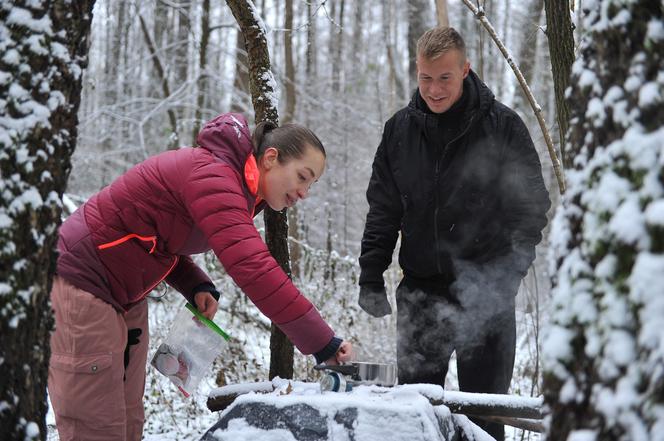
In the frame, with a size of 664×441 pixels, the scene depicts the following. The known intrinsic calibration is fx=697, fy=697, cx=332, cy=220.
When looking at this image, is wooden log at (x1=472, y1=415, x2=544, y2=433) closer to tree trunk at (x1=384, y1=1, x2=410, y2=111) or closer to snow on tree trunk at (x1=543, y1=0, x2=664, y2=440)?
snow on tree trunk at (x1=543, y1=0, x2=664, y2=440)

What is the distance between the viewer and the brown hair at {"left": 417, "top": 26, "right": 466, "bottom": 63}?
3.33 meters

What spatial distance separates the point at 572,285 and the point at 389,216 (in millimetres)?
2303

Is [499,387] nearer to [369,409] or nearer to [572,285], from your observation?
[369,409]

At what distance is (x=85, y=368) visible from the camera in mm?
2594

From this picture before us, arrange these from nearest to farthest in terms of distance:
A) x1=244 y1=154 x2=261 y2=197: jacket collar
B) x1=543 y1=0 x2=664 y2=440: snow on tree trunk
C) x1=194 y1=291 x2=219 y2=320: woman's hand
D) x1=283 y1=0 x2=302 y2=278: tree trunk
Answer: x1=543 y1=0 x2=664 y2=440: snow on tree trunk < x1=244 y1=154 x2=261 y2=197: jacket collar < x1=194 y1=291 x2=219 y2=320: woman's hand < x1=283 y1=0 x2=302 y2=278: tree trunk

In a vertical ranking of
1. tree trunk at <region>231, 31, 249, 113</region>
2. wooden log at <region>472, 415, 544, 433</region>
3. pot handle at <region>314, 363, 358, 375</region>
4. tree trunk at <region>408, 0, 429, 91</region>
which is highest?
tree trunk at <region>408, 0, 429, 91</region>

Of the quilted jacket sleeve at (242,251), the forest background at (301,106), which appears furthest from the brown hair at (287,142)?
the forest background at (301,106)

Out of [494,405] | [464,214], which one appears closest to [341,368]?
[494,405]

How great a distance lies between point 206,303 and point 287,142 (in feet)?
2.81

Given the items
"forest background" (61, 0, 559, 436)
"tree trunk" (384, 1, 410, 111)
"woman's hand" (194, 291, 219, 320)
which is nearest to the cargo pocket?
"woman's hand" (194, 291, 219, 320)

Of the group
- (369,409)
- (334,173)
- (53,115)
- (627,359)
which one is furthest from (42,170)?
(334,173)

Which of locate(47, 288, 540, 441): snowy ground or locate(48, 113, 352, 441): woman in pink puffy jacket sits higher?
locate(48, 113, 352, 441): woman in pink puffy jacket

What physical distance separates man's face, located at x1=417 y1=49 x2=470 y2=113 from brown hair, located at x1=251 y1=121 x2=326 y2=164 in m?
0.82

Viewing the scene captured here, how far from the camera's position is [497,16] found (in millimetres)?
19953
